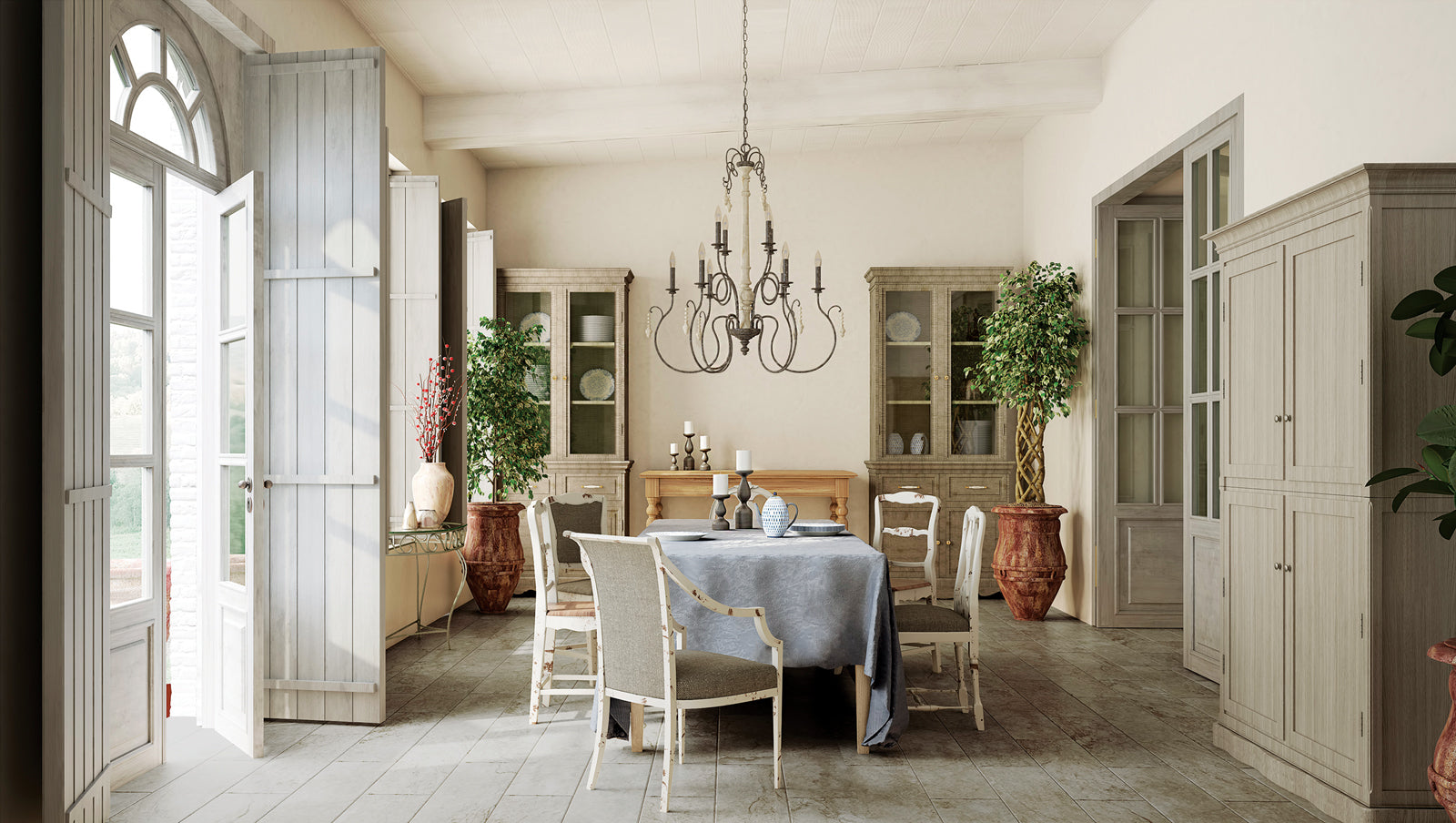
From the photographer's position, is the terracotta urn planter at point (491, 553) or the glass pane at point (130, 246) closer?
the glass pane at point (130, 246)

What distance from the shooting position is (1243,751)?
3.46 metres

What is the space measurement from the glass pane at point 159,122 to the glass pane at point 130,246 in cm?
21

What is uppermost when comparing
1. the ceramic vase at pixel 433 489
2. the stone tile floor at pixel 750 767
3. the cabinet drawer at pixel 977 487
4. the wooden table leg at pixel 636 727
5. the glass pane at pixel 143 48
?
the glass pane at pixel 143 48

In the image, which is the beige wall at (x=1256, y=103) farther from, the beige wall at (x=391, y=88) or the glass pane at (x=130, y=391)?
the glass pane at (x=130, y=391)

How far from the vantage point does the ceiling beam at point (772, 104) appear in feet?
19.1

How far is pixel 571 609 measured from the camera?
13.1 feet

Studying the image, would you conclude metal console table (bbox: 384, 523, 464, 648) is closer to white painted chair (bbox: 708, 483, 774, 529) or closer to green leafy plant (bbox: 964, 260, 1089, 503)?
white painted chair (bbox: 708, 483, 774, 529)

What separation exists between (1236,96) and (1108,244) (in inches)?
65.6

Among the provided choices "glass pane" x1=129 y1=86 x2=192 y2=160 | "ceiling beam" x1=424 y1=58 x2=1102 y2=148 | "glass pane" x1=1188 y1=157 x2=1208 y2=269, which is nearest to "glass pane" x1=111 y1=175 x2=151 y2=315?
"glass pane" x1=129 y1=86 x2=192 y2=160

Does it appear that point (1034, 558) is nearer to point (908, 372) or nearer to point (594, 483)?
point (908, 372)

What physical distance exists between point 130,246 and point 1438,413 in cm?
418

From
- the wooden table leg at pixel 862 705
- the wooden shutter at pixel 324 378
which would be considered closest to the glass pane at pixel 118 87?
the wooden shutter at pixel 324 378

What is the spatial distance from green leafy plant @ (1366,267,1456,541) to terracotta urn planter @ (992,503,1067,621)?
350 centimetres

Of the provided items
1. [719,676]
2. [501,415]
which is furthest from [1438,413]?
[501,415]
